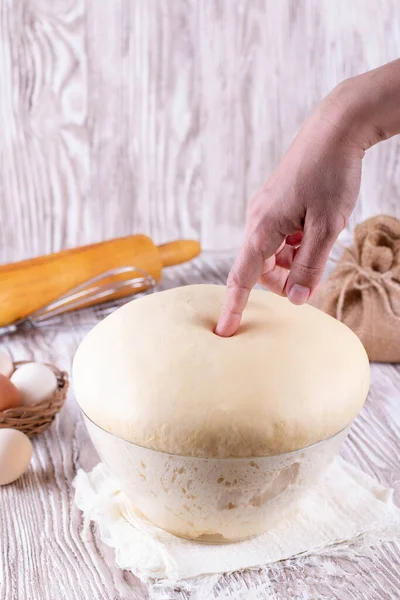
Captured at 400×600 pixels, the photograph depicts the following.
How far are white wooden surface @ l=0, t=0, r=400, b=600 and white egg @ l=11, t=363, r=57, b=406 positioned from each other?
70cm

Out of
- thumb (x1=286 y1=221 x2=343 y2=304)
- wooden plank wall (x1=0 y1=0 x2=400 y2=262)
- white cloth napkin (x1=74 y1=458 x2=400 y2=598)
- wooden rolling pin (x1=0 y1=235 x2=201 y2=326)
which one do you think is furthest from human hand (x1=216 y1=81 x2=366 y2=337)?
wooden plank wall (x1=0 y1=0 x2=400 y2=262)

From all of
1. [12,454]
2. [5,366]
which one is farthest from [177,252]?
[12,454]

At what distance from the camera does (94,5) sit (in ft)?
5.90

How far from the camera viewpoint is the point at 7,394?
42.8 inches

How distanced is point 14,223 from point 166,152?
456mm

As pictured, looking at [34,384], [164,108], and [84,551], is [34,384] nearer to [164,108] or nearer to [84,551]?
[84,551]

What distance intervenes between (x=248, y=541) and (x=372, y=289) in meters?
0.66

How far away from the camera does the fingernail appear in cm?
81

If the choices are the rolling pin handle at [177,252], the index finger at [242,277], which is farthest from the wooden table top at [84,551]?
the rolling pin handle at [177,252]

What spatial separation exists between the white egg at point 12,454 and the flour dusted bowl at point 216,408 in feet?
0.62

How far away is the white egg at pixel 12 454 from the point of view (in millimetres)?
997

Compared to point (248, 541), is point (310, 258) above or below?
above

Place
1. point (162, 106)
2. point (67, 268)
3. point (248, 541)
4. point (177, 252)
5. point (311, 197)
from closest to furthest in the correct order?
1. point (311, 197)
2. point (248, 541)
3. point (67, 268)
4. point (177, 252)
5. point (162, 106)

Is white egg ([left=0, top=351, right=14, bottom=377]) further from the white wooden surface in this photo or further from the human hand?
the white wooden surface
